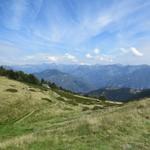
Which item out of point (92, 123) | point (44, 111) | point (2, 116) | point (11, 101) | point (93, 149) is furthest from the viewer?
point (11, 101)

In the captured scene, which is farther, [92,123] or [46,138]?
[92,123]

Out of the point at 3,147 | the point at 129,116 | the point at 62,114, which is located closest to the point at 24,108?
the point at 62,114

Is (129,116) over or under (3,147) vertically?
over

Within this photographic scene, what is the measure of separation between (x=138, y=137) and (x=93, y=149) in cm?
367

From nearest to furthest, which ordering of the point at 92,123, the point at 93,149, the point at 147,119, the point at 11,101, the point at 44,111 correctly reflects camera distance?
1. the point at 93,149
2. the point at 92,123
3. the point at 147,119
4. the point at 44,111
5. the point at 11,101

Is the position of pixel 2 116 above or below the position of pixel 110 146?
below

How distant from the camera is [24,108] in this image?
163 feet

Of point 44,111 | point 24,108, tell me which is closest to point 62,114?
point 44,111

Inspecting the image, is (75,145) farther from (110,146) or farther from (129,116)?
(129,116)

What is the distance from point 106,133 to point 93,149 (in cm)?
304

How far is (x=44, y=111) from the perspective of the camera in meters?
47.1

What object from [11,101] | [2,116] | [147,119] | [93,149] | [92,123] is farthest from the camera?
[11,101]

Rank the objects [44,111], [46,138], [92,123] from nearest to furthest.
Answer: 1. [46,138]
2. [92,123]
3. [44,111]

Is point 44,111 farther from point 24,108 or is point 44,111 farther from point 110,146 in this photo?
point 110,146
